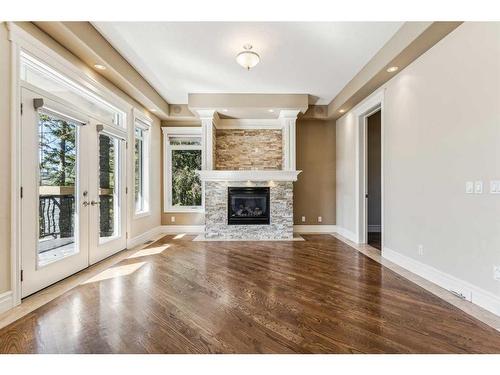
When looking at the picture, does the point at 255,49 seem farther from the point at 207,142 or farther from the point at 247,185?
the point at 247,185

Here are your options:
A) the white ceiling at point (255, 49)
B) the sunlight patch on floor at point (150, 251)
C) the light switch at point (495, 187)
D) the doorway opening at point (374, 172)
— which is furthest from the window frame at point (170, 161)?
the light switch at point (495, 187)

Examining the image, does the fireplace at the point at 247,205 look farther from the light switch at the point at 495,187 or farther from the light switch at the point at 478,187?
the light switch at the point at 495,187

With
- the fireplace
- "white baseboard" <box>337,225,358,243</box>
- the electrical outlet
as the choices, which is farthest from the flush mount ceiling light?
Result: "white baseboard" <box>337,225,358,243</box>

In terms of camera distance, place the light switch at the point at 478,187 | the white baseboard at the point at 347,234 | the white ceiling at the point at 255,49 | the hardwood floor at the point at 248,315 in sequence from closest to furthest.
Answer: the hardwood floor at the point at 248,315, the light switch at the point at 478,187, the white ceiling at the point at 255,49, the white baseboard at the point at 347,234

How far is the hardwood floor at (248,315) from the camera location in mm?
1773

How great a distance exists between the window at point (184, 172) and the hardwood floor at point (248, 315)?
287cm

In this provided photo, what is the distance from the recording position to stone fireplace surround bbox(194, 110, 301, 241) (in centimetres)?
557

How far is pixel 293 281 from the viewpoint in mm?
3033

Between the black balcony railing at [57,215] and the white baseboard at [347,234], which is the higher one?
the black balcony railing at [57,215]

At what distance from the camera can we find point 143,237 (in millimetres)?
5277

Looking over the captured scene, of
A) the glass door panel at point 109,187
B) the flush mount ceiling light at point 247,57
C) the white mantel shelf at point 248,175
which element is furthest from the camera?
the white mantel shelf at point 248,175

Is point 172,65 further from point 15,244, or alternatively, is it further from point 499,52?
point 499,52

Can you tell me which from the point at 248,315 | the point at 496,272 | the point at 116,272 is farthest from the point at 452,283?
the point at 116,272

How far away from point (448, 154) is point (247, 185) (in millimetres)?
3630
